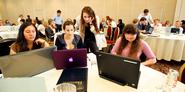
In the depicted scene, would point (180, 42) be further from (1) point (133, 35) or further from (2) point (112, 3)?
(2) point (112, 3)

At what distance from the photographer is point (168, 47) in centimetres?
411

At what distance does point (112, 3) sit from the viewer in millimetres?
8609

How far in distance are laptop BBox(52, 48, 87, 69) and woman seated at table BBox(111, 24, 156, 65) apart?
0.63 meters

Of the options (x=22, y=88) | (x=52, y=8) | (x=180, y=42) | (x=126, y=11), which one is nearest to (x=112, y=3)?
(x=126, y=11)

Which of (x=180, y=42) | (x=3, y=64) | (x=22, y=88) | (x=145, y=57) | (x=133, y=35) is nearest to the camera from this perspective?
(x=22, y=88)

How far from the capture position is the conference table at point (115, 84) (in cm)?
130

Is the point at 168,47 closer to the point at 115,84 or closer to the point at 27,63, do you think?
the point at 115,84

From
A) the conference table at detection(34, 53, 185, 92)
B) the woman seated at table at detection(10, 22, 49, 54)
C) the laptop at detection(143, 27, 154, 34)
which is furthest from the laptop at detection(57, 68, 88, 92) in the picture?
the laptop at detection(143, 27, 154, 34)

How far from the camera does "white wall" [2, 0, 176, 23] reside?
306 inches

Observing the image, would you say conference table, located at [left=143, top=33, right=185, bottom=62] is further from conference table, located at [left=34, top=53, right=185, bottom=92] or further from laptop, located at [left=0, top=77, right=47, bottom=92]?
laptop, located at [left=0, top=77, right=47, bottom=92]

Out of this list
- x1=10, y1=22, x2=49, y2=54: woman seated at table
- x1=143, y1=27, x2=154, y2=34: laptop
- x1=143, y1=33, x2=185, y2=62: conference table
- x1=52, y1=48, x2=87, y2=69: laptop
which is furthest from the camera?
x1=143, y1=27, x2=154, y2=34: laptop

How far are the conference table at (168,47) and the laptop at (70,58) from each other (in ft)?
9.78

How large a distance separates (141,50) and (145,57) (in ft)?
0.36

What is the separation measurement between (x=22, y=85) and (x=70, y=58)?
838 millimetres
